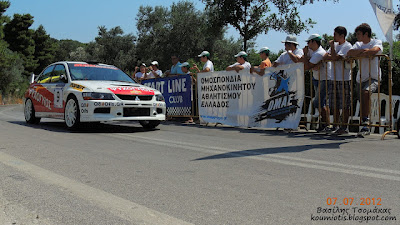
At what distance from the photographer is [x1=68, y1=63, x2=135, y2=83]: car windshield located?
1000 centimetres

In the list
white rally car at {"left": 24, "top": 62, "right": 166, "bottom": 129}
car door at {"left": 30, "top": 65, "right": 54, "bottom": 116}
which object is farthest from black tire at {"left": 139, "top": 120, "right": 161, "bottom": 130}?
car door at {"left": 30, "top": 65, "right": 54, "bottom": 116}

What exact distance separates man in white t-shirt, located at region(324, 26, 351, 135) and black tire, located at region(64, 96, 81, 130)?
5412mm

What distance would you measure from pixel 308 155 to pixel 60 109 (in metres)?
6.52

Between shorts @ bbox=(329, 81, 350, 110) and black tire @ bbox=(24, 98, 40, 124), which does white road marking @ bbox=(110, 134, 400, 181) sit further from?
black tire @ bbox=(24, 98, 40, 124)

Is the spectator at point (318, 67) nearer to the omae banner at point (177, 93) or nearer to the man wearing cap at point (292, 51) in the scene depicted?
the man wearing cap at point (292, 51)

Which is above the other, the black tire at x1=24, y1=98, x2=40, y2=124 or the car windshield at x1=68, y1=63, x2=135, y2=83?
the car windshield at x1=68, y1=63, x2=135, y2=83

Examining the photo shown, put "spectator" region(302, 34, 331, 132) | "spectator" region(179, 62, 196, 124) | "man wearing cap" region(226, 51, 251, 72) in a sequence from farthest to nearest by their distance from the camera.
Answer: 1. "spectator" region(179, 62, 196, 124)
2. "man wearing cap" region(226, 51, 251, 72)
3. "spectator" region(302, 34, 331, 132)

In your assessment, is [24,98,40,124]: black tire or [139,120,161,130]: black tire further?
[24,98,40,124]: black tire

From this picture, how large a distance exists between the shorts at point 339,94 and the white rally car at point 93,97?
383cm

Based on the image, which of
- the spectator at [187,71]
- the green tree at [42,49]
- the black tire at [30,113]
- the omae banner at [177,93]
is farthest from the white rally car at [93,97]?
the green tree at [42,49]

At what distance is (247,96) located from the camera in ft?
32.7

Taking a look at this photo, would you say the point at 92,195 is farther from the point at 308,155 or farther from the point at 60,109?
the point at 60,109

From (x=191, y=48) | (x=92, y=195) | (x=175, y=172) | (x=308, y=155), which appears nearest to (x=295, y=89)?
(x=308, y=155)

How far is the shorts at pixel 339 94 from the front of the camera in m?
8.05
